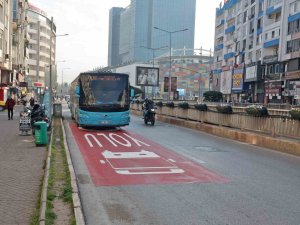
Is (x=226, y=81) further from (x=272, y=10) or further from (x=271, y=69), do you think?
(x=272, y=10)

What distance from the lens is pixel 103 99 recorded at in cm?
2134

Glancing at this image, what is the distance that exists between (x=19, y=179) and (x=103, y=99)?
13.2m

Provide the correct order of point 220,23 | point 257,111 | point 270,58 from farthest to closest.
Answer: point 220,23 < point 270,58 < point 257,111

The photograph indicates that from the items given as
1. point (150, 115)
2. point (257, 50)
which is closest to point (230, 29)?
point (257, 50)

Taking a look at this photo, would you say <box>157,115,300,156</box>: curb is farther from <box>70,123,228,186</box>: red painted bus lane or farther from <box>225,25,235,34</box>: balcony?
<box>225,25,235,34</box>: balcony

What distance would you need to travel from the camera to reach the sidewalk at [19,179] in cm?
596

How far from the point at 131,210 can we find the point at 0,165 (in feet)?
15.9

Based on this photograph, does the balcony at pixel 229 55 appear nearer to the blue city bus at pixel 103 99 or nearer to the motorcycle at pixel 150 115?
the motorcycle at pixel 150 115

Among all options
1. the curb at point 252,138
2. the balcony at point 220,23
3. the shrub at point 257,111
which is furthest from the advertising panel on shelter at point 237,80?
the shrub at point 257,111

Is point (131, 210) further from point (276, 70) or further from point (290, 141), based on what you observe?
point (276, 70)

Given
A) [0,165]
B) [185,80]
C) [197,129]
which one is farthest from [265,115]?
[185,80]

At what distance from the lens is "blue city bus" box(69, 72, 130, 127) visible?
69.2 feet

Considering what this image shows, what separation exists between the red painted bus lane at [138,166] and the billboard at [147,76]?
50601 mm

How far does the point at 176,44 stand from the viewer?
538ft
